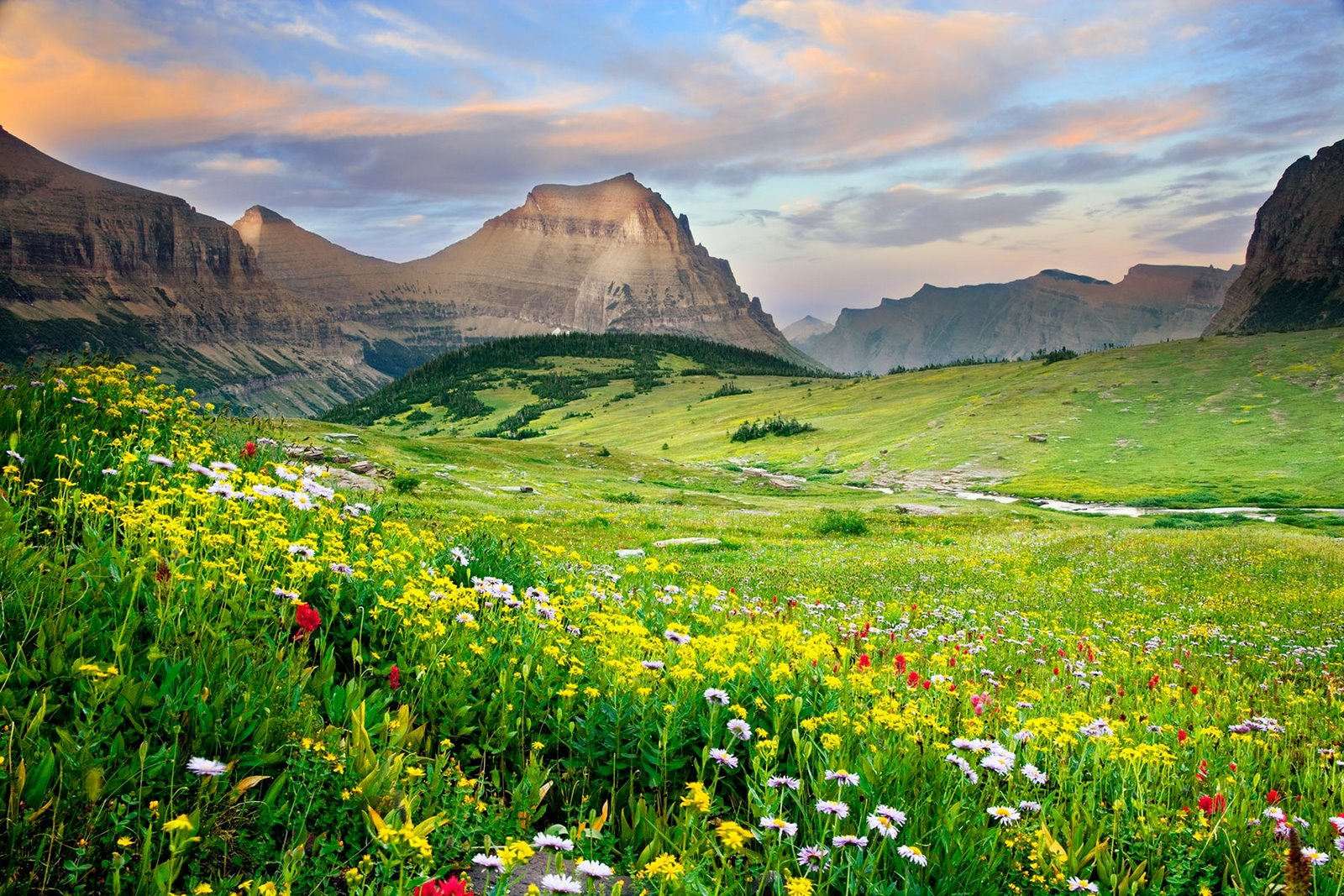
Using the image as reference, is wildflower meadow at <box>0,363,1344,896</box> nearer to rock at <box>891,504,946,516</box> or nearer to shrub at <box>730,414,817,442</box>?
rock at <box>891,504,946,516</box>

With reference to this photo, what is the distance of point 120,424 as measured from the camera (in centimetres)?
847

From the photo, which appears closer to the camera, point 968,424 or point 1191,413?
point 1191,413

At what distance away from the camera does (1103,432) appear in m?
71.9

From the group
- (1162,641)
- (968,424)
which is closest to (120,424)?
(1162,641)

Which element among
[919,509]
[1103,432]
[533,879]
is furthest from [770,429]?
[533,879]

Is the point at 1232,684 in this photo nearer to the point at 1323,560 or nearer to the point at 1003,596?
the point at 1003,596

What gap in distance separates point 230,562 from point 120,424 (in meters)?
5.42

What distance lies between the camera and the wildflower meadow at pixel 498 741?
122 inches

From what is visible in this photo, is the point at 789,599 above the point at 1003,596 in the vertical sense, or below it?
above

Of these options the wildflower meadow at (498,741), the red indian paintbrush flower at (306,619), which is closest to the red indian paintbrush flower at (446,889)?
the wildflower meadow at (498,741)

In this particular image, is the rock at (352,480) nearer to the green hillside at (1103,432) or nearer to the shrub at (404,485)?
the shrub at (404,485)

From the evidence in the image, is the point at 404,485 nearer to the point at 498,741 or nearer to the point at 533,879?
the point at 498,741

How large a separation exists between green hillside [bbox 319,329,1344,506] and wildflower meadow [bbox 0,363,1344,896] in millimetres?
55515

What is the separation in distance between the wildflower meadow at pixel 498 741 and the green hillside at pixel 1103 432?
55.5 metres
